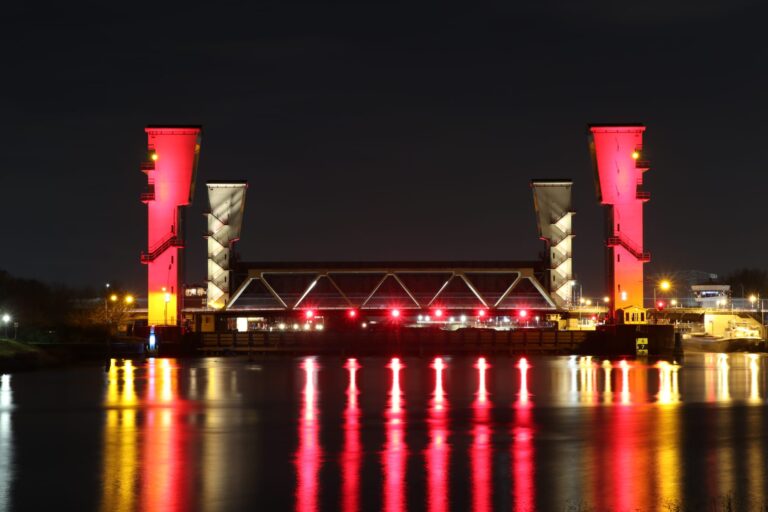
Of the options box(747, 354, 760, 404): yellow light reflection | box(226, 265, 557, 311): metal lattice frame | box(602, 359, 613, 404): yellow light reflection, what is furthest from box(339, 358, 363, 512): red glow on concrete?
box(226, 265, 557, 311): metal lattice frame

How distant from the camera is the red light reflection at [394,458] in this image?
18578 millimetres

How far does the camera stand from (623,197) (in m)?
89.9

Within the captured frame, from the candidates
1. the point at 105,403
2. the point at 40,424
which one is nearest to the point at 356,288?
the point at 105,403

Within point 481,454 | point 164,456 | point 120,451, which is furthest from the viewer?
Answer: point 120,451

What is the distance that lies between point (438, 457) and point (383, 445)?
7.42 ft

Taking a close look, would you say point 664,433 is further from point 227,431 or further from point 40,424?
point 40,424

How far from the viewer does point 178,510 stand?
17844mm

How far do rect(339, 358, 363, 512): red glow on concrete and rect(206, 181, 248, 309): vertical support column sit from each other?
61167 millimetres

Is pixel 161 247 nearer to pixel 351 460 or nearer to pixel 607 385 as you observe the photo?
pixel 607 385

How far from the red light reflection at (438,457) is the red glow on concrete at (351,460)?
1.24 m

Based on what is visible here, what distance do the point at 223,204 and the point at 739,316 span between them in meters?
47.0

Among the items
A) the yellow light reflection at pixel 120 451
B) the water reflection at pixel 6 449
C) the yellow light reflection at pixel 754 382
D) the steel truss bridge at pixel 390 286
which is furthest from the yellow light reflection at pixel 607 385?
the steel truss bridge at pixel 390 286

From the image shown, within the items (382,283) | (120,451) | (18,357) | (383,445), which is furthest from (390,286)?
(120,451)

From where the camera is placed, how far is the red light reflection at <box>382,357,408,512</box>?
18.6 m
